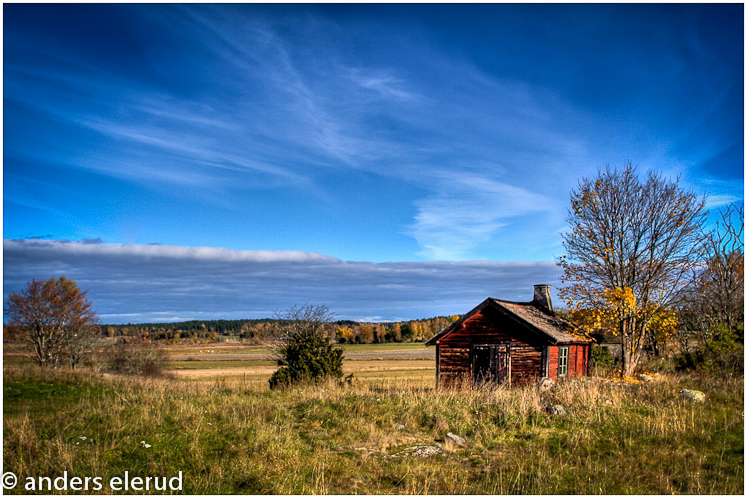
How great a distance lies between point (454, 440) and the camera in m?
10.8

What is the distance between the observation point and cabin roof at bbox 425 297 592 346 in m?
23.8

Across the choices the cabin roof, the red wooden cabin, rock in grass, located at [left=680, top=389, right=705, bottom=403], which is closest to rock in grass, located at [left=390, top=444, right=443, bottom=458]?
rock in grass, located at [left=680, top=389, right=705, bottom=403]

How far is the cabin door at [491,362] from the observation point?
24328mm

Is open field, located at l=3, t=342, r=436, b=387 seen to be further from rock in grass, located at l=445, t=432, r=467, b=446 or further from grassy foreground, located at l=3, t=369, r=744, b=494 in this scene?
rock in grass, located at l=445, t=432, r=467, b=446

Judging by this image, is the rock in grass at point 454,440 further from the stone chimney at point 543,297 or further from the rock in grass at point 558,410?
the stone chimney at point 543,297

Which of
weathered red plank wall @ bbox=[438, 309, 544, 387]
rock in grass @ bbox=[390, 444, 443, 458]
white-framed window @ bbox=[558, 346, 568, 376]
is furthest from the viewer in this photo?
white-framed window @ bbox=[558, 346, 568, 376]

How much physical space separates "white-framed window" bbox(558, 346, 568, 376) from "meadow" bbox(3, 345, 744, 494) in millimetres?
9128

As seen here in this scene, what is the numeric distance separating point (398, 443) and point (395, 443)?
145 millimetres

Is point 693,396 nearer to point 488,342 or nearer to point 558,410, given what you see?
point 558,410

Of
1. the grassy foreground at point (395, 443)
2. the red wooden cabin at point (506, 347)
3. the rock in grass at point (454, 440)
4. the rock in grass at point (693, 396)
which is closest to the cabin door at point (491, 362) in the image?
the red wooden cabin at point (506, 347)

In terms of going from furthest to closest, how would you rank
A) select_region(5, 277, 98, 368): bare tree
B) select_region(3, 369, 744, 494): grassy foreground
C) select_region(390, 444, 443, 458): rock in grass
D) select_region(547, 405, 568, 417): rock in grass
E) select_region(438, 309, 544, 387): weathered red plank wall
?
1. select_region(5, 277, 98, 368): bare tree
2. select_region(438, 309, 544, 387): weathered red plank wall
3. select_region(547, 405, 568, 417): rock in grass
4. select_region(390, 444, 443, 458): rock in grass
5. select_region(3, 369, 744, 494): grassy foreground

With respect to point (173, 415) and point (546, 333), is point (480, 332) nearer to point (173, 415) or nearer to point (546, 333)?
point (546, 333)

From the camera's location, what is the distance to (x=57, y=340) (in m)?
44.7

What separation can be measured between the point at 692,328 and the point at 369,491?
3228 cm
